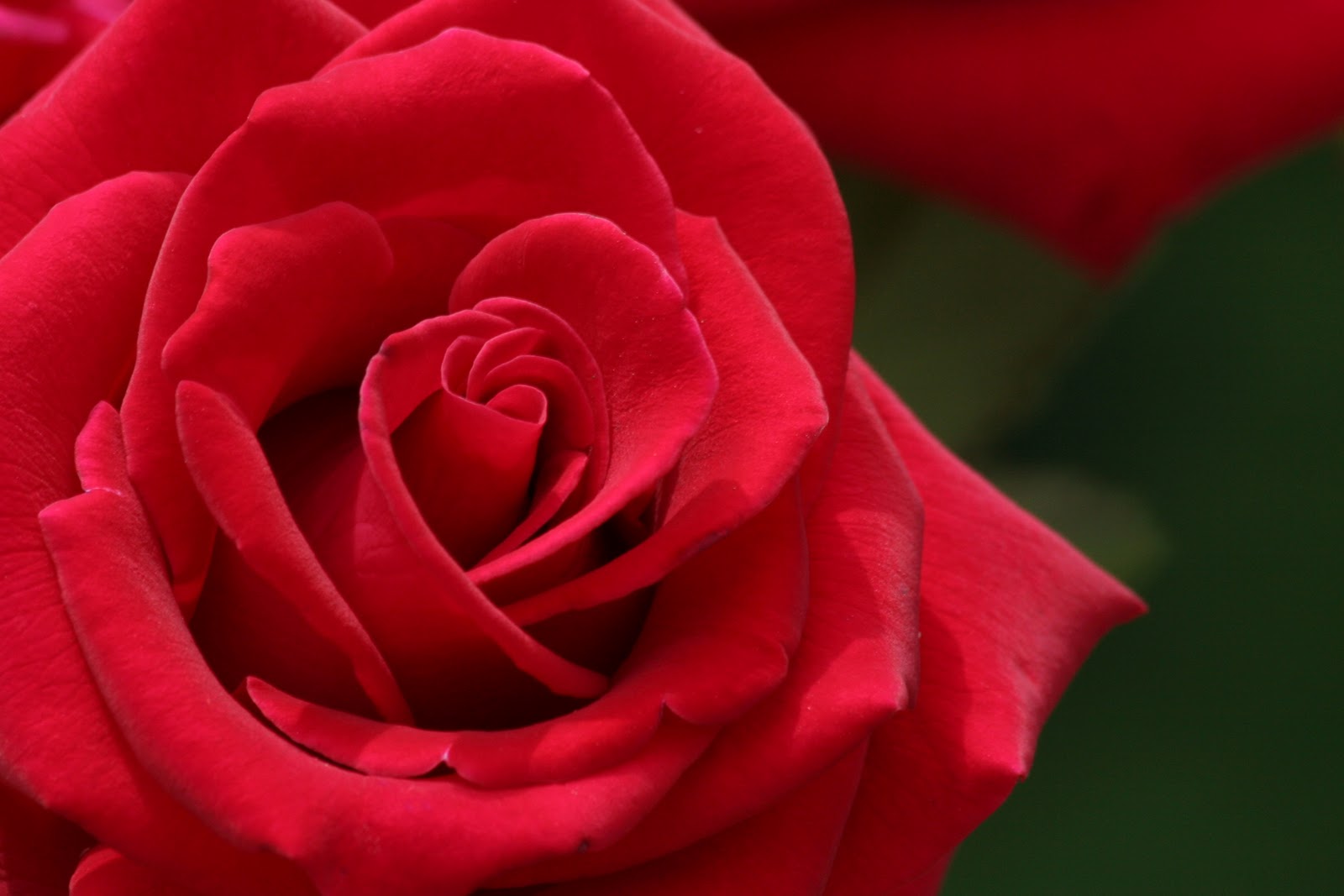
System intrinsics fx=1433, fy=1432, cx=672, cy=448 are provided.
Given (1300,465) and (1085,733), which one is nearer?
(1085,733)

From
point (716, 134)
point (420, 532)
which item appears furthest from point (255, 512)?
point (716, 134)

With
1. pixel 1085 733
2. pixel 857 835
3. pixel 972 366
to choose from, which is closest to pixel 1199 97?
pixel 972 366

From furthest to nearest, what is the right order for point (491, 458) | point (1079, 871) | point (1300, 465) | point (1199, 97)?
point (1300, 465)
point (1079, 871)
point (1199, 97)
point (491, 458)

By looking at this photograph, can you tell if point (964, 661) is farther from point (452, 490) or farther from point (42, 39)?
point (42, 39)

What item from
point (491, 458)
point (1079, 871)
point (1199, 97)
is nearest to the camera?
point (491, 458)

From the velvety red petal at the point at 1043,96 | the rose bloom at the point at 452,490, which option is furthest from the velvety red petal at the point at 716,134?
the velvety red petal at the point at 1043,96

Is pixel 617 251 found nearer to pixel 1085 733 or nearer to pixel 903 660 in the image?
pixel 903 660
